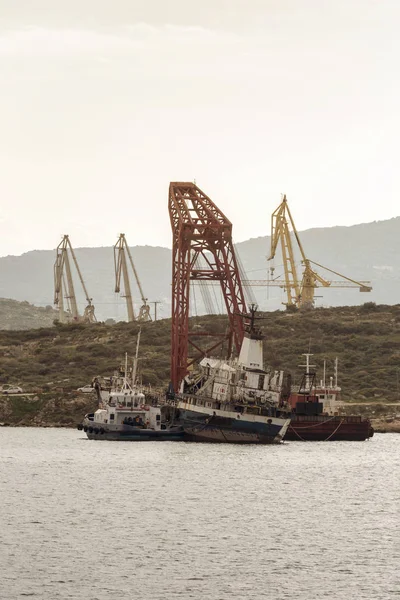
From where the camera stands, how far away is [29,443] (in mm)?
107500

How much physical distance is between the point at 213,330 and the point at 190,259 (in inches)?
1953

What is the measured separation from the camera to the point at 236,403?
10431cm

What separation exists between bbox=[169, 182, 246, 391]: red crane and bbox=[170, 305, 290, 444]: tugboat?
14096 millimetres

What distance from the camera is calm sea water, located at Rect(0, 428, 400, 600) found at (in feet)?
155

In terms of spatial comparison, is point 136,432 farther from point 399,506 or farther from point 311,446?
point 399,506

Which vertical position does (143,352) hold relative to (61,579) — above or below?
above

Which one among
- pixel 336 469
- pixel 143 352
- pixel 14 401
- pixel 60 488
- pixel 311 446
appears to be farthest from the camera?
pixel 143 352

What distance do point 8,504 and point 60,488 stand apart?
7609 millimetres

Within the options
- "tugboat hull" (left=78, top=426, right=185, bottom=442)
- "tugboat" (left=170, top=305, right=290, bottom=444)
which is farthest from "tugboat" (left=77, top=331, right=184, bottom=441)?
"tugboat" (left=170, top=305, right=290, bottom=444)

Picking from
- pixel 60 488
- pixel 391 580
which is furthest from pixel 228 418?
pixel 391 580

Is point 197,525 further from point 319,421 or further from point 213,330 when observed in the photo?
point 213,330

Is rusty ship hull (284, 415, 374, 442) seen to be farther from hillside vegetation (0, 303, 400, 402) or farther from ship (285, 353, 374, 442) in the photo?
hillside vegetation (0, 303, 400, 402)

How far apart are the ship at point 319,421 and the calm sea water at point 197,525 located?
668 inches

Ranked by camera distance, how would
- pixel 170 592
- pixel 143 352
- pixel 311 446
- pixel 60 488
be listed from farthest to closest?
1. pixel 143 352
2. pixel 311 446
3. pixel 60 488
4. pixel 170 592
